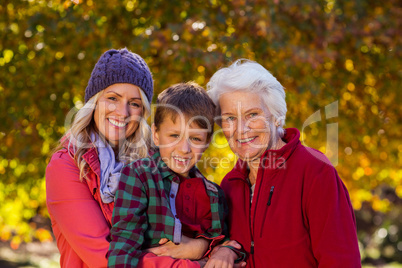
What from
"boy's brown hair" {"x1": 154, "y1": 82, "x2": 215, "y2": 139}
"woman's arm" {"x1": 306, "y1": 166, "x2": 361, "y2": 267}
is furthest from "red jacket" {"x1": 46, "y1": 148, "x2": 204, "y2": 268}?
"woman's arm" {"x1": 306, "y1": 166, "x2": 361, "y2": 267}

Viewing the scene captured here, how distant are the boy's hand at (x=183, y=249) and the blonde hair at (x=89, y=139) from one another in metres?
0.59

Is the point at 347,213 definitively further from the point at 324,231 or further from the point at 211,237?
the point at 211,237

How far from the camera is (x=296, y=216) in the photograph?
2355 millimetres

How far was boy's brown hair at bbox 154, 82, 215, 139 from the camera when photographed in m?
2.55

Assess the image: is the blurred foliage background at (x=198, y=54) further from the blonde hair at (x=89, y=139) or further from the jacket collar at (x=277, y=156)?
the jacket collar at (x=277, y=156)

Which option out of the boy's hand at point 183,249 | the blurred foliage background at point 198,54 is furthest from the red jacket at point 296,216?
the blurred foliage background at point 198,54

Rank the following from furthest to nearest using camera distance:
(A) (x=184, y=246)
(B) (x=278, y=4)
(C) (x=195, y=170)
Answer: (B) (x=278, y=4), (C) (x=195, y=170), (A) (x=184, y=246)

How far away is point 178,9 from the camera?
187 inches

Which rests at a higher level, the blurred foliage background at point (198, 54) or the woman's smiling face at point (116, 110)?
the blurred foliage background at point (198, 54)

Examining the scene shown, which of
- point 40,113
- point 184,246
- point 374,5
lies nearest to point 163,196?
point 184,246

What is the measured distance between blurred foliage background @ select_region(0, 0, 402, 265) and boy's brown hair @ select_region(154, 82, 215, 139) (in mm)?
1647

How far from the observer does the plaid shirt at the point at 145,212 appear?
2213 millimetres

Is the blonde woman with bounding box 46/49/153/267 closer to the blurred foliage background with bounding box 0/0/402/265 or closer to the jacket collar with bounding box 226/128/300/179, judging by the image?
the jacket collar with bounding box 226/128/300/179

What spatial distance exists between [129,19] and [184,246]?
3343 millimetres
